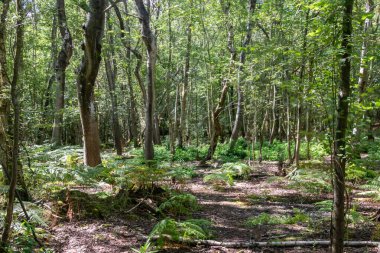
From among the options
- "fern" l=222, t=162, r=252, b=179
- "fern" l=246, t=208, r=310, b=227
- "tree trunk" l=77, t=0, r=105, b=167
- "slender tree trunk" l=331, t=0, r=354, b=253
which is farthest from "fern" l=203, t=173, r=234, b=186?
"slender tree trunk" l=331, t=0, r=354, b=253

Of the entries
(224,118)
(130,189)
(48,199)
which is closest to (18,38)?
(48,199)

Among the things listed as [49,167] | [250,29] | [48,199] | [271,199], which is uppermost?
[250,29]

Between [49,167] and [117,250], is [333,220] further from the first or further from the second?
[49,167]

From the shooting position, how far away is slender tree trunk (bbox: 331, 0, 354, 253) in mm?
3396

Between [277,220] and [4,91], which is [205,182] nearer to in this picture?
[277,220]

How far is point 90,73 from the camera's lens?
29.5 feet

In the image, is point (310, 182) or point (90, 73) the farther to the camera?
point (90, 73)

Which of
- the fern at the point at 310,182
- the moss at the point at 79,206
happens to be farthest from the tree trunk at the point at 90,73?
the fern at the point at 310,182

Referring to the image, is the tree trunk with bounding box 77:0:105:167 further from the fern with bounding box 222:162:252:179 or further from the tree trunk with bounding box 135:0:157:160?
the fern with bounding box 222:162:252:179

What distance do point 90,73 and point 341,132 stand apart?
23.2ft

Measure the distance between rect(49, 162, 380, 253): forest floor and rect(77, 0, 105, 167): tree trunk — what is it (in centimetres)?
331

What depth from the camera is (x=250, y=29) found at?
52.6 feet

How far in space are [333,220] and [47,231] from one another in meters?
4.02

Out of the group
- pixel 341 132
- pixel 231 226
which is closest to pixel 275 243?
pixel 231 226
